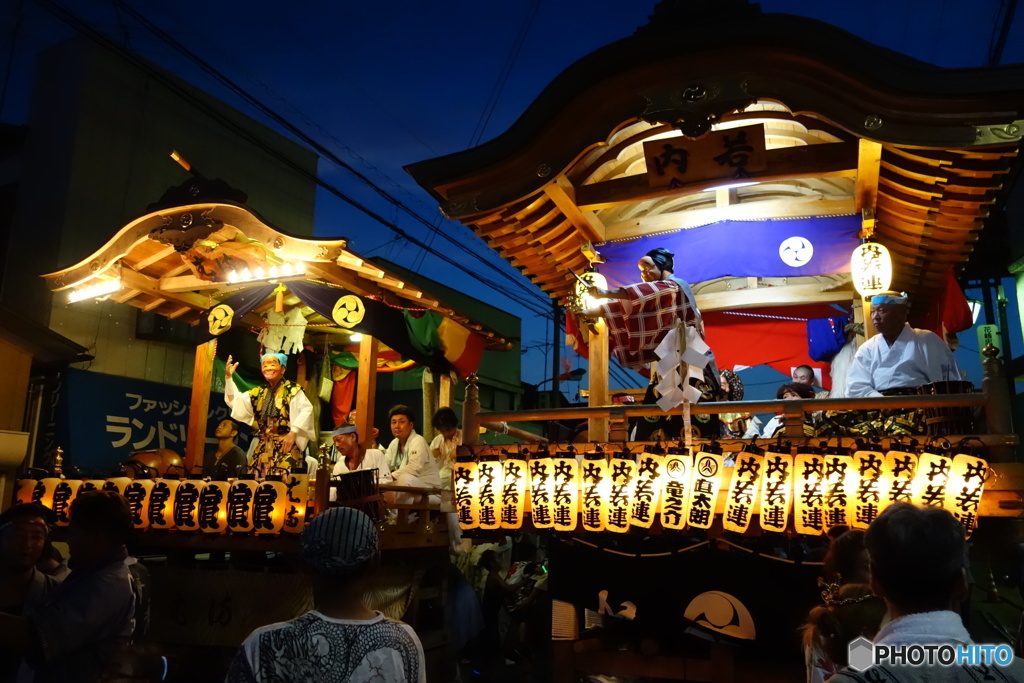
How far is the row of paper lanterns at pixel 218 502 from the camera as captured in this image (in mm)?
9773

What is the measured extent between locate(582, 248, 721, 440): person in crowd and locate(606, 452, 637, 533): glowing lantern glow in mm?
1240

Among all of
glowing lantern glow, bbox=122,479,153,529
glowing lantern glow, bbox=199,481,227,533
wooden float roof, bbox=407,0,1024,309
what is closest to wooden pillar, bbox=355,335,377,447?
glowing lantern glow, bbox=199,481,227,533

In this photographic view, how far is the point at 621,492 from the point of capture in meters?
7.53

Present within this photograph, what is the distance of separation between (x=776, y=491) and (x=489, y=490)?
3.09 meters

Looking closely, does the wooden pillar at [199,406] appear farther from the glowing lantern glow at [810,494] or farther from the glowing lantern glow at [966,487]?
the glowing lantern glow at [966,487]

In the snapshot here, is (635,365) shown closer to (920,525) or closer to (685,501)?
(685,501)

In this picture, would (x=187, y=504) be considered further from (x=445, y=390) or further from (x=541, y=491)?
(x=541, y=491)

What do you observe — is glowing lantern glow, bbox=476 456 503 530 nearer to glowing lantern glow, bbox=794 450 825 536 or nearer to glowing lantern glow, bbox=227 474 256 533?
glowing lantern glow, bbox=794 450 825 536

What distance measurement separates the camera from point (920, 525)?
2.48 metres

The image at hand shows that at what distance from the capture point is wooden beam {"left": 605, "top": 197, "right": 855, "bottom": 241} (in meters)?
9.60

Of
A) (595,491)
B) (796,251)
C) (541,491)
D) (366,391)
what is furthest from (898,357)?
(366,391)

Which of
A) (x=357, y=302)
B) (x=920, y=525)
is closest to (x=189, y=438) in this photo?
(x=357, y=302)

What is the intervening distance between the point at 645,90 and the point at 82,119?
41.7ft

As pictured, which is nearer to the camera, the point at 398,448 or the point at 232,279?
the point at 398,448
